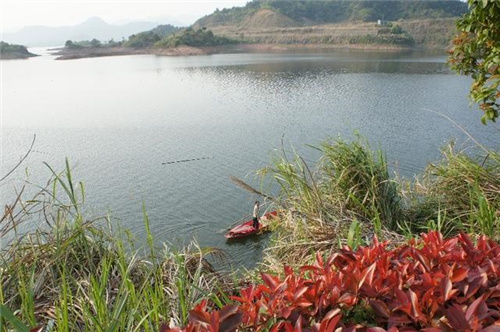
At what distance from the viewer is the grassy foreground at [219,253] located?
68.9 inches

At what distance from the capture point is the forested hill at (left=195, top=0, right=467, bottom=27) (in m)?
84.1

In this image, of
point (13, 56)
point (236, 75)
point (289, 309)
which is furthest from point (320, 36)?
point (289, 309)

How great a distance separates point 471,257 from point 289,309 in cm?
86

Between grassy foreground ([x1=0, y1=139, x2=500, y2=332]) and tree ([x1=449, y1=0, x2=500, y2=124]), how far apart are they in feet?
2.70

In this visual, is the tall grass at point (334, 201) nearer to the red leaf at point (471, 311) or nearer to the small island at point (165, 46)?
the red leaf at point (471, 311)

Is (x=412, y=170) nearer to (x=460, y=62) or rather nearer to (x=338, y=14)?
(x=460, y=62)

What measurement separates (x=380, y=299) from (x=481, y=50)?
435 cm

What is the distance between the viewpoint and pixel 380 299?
151cm

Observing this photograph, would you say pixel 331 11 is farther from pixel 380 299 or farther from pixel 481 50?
pixel 380 299

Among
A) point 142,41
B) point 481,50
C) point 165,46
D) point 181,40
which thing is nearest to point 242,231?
point 481,50

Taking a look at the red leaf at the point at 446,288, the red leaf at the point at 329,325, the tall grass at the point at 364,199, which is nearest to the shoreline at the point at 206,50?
the tall grass at the point at 364,199

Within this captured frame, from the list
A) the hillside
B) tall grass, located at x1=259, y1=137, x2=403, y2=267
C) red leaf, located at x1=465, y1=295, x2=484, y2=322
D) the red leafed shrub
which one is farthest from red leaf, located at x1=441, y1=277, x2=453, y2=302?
the hillside

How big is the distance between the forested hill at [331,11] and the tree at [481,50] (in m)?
81.8

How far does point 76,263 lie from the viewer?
9.86 ft
